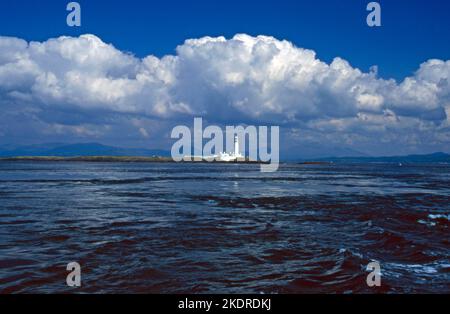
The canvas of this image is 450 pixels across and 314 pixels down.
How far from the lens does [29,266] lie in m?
11.6

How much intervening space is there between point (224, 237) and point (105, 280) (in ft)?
22.4

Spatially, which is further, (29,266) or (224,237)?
(224,237)

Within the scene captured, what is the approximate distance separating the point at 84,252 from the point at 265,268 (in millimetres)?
6723

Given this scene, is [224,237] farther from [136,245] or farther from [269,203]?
[269,203]

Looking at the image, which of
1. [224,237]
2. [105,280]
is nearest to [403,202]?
[224,237]

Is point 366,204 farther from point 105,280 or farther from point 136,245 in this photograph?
point 105,280

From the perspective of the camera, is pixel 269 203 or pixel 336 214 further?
pixel 269 203

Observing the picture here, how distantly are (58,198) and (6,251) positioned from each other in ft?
63.5

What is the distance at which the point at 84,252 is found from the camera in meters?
13.5
